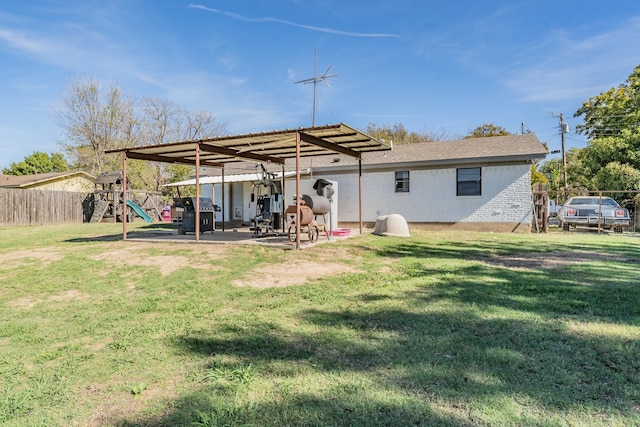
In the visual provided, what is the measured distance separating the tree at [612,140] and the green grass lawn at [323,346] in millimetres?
15700

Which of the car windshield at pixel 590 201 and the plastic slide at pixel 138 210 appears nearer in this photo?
the car windshield at pixel 590 201

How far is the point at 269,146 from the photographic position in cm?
1159

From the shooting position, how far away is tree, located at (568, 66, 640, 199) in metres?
19.1

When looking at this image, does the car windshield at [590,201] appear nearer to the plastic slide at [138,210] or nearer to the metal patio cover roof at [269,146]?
the metal patio cover roof at [269,146]

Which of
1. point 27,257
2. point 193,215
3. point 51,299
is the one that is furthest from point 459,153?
point 27,257

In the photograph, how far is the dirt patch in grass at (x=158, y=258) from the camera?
7.41 metres

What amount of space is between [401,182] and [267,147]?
6860 millimetres

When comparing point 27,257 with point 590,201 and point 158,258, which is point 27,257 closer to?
point 158,258

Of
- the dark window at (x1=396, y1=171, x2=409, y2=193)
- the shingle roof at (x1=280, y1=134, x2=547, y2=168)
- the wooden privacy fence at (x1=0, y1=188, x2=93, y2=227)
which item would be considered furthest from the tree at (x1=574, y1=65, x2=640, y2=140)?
the wooden privacy fence at (x1=0, y1=188, x2=93, y2=227)

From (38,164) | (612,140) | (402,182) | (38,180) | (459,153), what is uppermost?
(38,164)

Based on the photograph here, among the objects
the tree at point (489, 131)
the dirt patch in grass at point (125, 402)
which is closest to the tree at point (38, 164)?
the tree at point (489, 131)

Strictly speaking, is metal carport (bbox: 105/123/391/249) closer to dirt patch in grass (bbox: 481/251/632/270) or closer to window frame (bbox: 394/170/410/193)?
window frame (bbox: 394/170/410/193)

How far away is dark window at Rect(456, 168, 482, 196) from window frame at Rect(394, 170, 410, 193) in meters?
2.07

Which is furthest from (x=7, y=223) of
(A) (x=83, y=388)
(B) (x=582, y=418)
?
(B) (x=582, y=418)
